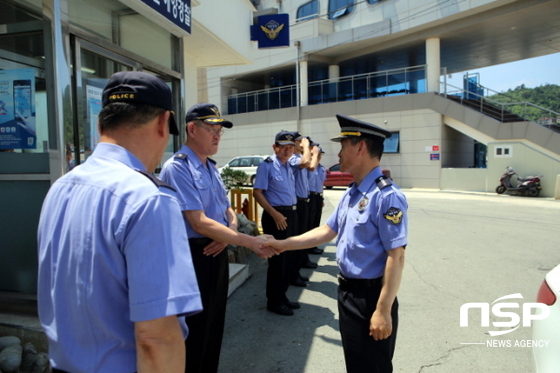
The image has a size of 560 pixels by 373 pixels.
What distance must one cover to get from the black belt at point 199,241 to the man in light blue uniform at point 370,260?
93cm

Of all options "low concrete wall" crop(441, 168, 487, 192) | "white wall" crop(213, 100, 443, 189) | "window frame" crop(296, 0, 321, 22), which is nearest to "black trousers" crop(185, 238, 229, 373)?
"low concrete wall" crop(441, 168, 487, 192)

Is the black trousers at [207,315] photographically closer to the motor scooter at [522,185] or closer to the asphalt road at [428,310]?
the asphalt road at [428,310]

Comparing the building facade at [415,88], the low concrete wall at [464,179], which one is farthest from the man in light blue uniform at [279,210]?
the low concrete wall at [464,179]

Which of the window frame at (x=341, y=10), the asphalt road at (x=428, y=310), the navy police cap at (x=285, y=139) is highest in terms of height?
the window frame at (x=341, y=10)

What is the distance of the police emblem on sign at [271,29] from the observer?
299 inches

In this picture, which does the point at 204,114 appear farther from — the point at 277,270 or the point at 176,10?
the point at 176,10

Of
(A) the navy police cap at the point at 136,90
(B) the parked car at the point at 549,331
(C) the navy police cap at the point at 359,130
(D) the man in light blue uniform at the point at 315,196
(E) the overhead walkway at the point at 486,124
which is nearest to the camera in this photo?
(A) the navy police cap at the point at 136,90

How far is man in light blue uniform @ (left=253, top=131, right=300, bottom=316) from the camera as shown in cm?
431

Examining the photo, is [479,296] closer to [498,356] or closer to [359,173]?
[498,356]

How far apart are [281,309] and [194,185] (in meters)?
2.16

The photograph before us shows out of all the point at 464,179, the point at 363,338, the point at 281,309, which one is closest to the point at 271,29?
the point at 281,309

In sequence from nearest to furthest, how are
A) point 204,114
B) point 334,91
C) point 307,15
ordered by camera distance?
point 204,114
point 334,91
point 307,15

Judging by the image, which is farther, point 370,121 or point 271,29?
point 370,121

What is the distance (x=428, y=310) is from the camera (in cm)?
434
